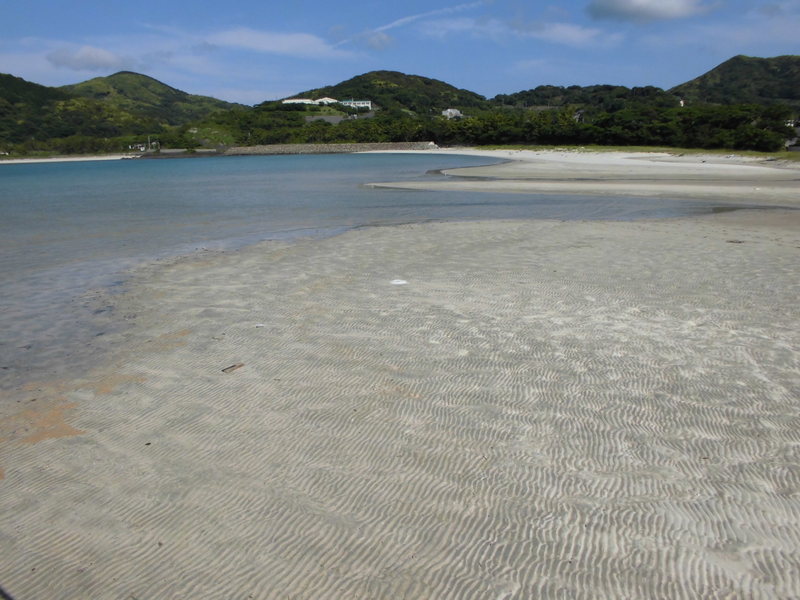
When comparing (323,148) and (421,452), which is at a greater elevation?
(421,452)

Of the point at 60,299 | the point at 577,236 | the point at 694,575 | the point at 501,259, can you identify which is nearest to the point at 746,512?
the point at 694,575

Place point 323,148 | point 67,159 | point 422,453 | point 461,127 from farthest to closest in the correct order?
1. point 67,159
2. point 323,148
3. point 461,127
4. point 422,453

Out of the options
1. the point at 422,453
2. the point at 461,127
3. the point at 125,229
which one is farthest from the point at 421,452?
the point at 461,127

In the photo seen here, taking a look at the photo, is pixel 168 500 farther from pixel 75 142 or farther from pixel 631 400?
pixel 75 142

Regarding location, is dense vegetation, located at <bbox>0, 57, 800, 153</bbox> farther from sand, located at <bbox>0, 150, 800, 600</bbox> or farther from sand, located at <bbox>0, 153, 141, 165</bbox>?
sand, located at <bbox>0, 150, 800, 600</bbox>

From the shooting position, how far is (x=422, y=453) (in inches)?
172

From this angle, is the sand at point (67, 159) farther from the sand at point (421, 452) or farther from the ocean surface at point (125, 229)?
the sand at point (421, 452)

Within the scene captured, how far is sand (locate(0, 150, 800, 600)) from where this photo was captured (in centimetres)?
321

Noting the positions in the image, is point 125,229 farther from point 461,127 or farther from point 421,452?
point 461,127

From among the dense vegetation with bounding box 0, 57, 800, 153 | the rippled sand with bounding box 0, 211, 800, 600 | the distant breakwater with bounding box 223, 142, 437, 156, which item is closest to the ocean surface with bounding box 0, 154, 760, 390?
the rippled sand with bounding box 0, 211, 800, 600

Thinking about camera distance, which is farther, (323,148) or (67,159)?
(67,159)

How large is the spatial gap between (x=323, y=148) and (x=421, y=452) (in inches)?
5949

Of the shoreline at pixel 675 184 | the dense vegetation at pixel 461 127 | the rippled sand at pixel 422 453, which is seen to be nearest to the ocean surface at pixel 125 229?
the rippled sand at pixel 422 453

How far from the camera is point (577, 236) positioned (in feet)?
46.7
